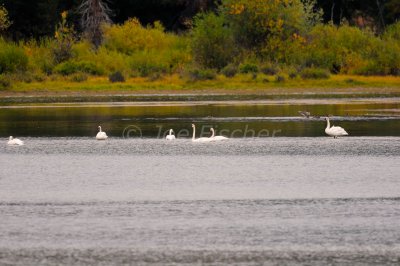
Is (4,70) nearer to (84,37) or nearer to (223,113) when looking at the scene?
(84,37)

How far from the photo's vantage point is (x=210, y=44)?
61219 millimetres

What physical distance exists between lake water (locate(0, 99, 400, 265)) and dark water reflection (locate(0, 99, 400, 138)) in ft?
3.43

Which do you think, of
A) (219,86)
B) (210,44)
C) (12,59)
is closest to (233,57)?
(210,44)

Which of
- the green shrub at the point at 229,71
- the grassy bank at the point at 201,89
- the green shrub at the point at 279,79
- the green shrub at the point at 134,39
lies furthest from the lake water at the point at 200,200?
the green shrub at the point at 134,39

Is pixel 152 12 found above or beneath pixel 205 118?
above

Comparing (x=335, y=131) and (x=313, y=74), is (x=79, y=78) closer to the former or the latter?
(x=313, y=74)

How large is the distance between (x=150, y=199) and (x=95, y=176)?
4.01 meters

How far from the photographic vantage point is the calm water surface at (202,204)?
684 inches

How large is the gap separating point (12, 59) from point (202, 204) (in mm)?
39988

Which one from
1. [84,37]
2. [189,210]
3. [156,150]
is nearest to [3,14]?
[84,37]

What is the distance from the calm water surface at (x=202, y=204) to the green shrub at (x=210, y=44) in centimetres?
2831

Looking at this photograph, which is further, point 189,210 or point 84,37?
point 84,37

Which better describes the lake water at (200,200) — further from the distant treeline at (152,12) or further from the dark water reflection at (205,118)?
the distant treeline at (152,12)

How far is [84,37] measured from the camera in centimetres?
Answer: 7238
